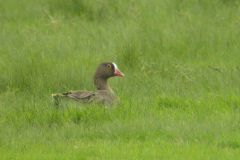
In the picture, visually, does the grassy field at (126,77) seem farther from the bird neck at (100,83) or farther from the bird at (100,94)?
the bird neck at (100,83)

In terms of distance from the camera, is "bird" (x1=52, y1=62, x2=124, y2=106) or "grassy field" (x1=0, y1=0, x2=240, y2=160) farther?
"bird" (x1=52, y1=62, x2=124, y2=106)

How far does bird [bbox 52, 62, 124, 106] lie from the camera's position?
21.6ft

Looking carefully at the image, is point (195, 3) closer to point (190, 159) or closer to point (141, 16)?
point (141, 16)

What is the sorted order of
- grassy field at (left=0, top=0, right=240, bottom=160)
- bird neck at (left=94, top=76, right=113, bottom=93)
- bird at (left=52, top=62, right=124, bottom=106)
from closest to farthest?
grassy field at (left=0, top=0, right=240, bottom=160) → bird at (left=52, top=62, right=124, bottom=106) → bird neck at (left=94, top=76, right=113, bottom=93)

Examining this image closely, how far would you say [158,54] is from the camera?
9.66 meters

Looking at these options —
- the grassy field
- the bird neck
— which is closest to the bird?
the bird neck

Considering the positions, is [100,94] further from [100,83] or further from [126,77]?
[126,77]

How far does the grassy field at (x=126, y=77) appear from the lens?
5.38 m

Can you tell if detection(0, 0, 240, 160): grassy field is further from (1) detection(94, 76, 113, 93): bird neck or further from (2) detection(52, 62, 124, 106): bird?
(1) detection(94, 76, 113, 93): bird neck

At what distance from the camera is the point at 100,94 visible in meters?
6.80

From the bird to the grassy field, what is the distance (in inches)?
6.6

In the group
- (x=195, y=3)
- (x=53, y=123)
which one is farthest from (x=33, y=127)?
(x=195, y=3)

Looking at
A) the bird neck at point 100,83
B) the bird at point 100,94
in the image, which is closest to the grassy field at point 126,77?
the bird at point 100,94

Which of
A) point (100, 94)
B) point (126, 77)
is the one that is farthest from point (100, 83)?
point (126, 77)
